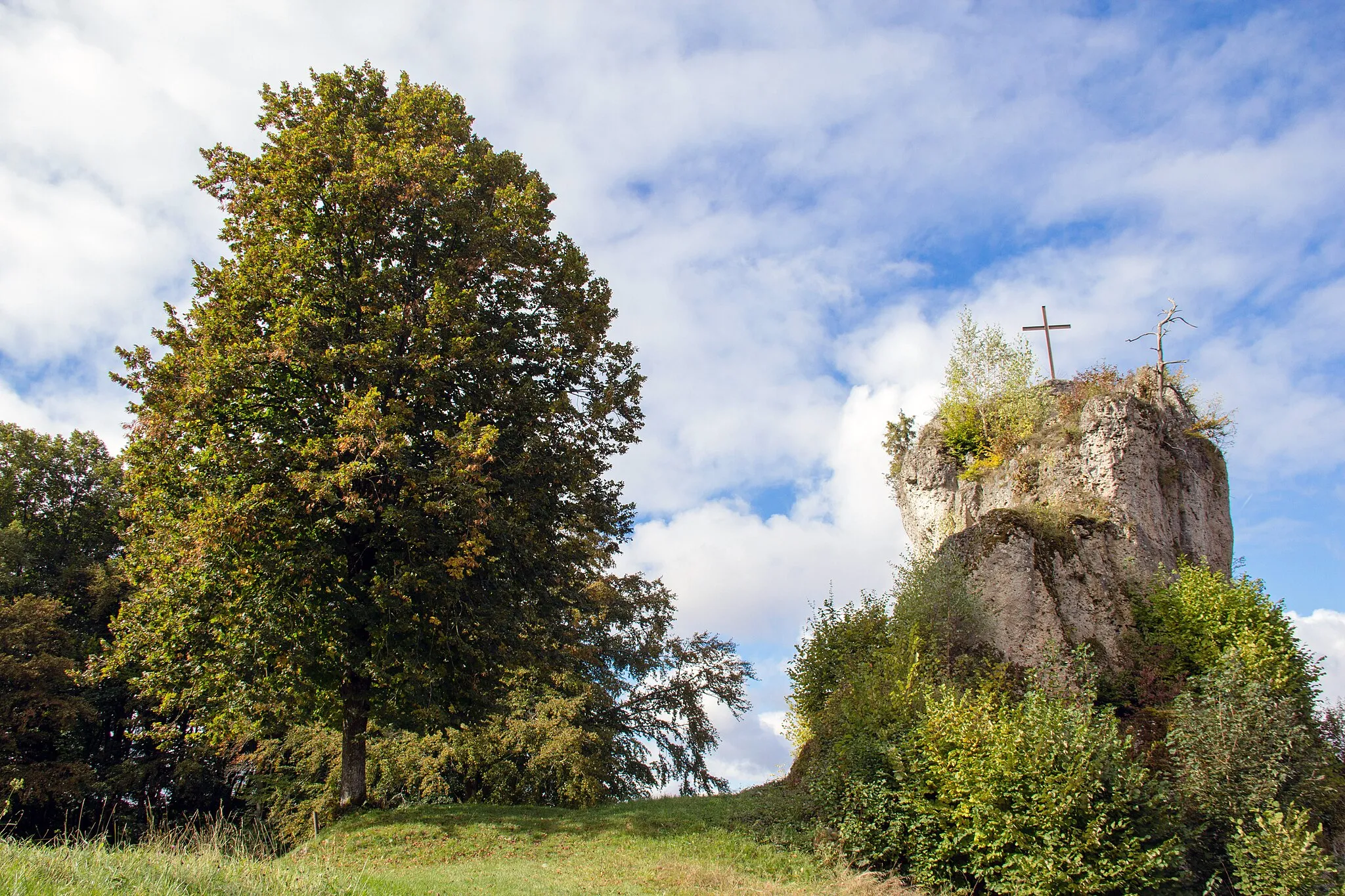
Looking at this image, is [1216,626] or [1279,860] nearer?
[1279,860]

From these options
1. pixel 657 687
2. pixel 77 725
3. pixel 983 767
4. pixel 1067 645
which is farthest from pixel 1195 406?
pixel 77 725

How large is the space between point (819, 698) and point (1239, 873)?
30.9 ft

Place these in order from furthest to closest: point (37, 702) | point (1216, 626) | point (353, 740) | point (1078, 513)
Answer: point (37, 702), point (1078, 513), point (1216, 626), point (353, 740)

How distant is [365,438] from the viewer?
14.3 meters

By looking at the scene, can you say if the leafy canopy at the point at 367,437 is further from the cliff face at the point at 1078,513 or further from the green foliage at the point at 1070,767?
the cliff face at the point at 1078,513

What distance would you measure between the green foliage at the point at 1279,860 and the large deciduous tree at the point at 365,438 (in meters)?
13.7

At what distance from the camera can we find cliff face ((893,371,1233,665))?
19.8 metres

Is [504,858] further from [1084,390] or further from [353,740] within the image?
[1084,390]

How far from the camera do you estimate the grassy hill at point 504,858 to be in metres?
7.40

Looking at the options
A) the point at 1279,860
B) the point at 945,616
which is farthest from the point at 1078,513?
the point at 1279,860

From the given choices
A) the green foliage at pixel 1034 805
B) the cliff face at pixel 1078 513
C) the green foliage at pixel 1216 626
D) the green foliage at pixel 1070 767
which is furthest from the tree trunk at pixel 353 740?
the green foliage at pixel 1216 626

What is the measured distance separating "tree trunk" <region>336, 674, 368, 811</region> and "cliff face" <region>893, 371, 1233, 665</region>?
14.8 m

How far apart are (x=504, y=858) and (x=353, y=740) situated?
17.5 feet

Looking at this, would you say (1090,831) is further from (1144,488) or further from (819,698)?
(1144,488)
